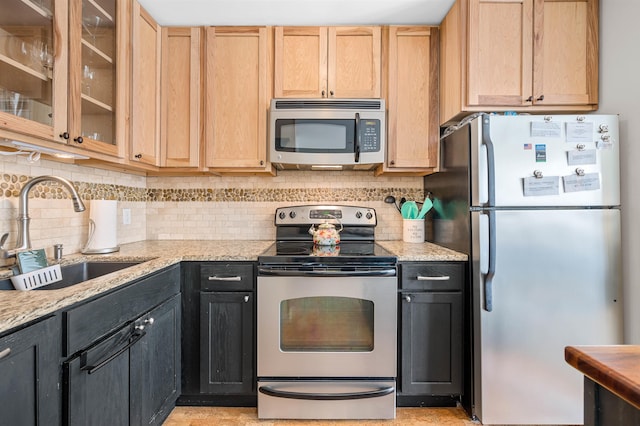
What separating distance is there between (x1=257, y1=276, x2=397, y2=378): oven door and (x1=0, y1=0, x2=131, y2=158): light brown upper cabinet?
1.11 meters

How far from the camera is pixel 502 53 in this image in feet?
6.24

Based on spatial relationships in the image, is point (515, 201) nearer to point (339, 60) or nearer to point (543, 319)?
point (543, 319)

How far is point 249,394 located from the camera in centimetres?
181

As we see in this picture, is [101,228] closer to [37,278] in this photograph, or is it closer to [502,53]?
[37,278]

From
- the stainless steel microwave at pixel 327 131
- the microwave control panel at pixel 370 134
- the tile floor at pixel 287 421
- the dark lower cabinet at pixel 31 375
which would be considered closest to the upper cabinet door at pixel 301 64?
the stainless steel microwave at pixel 327 131

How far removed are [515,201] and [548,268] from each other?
0.39m

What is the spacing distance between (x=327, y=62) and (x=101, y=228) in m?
1.71

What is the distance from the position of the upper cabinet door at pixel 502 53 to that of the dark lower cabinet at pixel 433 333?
1.04 m

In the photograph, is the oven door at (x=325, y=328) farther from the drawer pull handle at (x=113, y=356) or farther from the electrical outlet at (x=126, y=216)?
the electrical outlet at (x=126, y=216)

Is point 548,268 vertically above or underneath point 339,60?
underneath

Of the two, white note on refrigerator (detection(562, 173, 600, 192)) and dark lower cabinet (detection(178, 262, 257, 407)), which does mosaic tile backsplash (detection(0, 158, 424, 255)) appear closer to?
dark lower cabinet (detection(178, 262, 257, 407))

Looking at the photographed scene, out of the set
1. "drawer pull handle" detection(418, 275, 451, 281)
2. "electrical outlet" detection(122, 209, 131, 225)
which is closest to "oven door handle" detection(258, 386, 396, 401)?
"drawer pull handle" detection(418, 275, 451, 281)

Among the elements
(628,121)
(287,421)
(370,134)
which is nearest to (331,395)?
(287,421)

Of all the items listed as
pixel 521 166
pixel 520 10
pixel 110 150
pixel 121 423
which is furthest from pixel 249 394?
pixel 520 10
